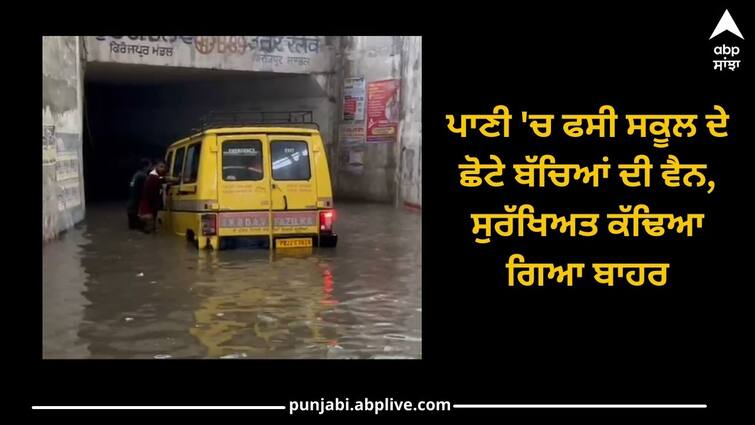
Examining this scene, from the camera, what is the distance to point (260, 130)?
12.3 metres

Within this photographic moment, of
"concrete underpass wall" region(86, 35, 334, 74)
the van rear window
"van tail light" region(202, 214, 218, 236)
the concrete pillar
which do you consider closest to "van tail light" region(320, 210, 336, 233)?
"van tail light" region(202, 214, 218, 236)

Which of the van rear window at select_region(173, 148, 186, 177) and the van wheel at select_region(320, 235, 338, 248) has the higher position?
the van rear window at select_region(173, 148, 186, 177)

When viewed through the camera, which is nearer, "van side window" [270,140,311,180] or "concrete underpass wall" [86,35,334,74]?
"van side window" [270,140,311,180]

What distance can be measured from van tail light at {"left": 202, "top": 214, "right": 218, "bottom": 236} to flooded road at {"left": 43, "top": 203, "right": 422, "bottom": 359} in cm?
31

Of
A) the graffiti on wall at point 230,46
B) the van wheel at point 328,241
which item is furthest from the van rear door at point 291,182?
the graffiti on wall at point 230,46

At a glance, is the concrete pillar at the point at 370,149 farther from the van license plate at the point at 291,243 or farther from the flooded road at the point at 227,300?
the van license plate at the point at 291,243

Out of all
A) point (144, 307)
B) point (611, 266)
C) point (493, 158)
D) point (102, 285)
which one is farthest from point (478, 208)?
point (102, 285)

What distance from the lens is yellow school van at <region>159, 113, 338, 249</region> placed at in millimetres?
12078

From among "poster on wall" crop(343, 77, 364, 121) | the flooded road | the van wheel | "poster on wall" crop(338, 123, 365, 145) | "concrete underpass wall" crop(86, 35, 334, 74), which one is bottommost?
the flooded road

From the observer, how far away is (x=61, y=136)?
14672mm

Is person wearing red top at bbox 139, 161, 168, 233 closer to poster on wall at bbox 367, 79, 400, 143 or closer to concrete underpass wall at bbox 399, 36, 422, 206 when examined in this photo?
concrete underpass wall at bbox 399, 36, 422, 206

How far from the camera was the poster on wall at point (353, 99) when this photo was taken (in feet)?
80.4

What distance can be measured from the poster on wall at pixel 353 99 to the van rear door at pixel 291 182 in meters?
12.3

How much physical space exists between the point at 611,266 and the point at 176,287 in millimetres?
5369
